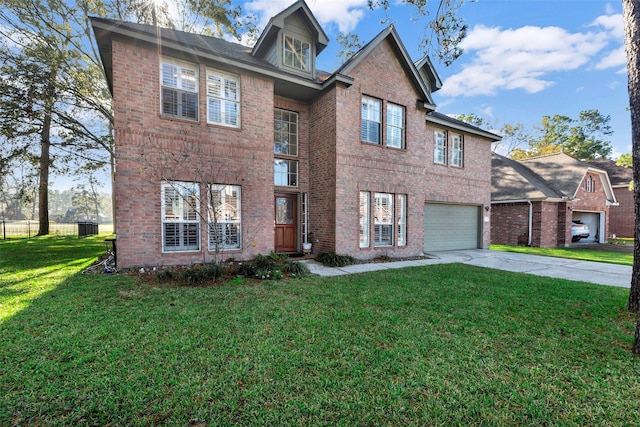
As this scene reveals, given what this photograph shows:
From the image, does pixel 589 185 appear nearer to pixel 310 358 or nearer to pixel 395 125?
pixel 395 125

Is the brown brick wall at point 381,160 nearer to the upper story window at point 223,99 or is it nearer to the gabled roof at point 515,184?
the upper story window at point 223,99

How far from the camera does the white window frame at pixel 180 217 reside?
23.7ft

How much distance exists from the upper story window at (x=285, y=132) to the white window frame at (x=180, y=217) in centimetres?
346

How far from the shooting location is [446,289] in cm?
588

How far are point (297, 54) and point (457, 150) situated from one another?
8.70 metres

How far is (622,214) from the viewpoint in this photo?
22.8 meters

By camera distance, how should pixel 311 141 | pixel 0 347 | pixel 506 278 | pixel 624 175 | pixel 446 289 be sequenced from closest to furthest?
1. pixel 0 347
2. pixel 446 289
3. pixel 506 278
4. pixel 311 141
5. pixel 624 175

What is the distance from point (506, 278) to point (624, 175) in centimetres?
2824

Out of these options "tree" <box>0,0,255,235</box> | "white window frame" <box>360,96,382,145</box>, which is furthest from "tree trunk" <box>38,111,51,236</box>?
"white window frame" <box>360,96,382,145</box>

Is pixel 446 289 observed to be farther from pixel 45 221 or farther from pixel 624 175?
pixel 624 175

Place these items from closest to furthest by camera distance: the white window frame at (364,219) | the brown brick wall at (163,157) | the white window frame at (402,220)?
the brown brick wall at (163,157), the white window frame at (364,219), the white window frame at (402,220)

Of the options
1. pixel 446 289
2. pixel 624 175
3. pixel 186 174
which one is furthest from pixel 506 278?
pixel 624 175

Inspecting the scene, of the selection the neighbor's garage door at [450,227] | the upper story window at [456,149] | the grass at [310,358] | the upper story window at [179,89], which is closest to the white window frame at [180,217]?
the upper story window at [179,89]

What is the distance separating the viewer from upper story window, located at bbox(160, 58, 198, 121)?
730cm
